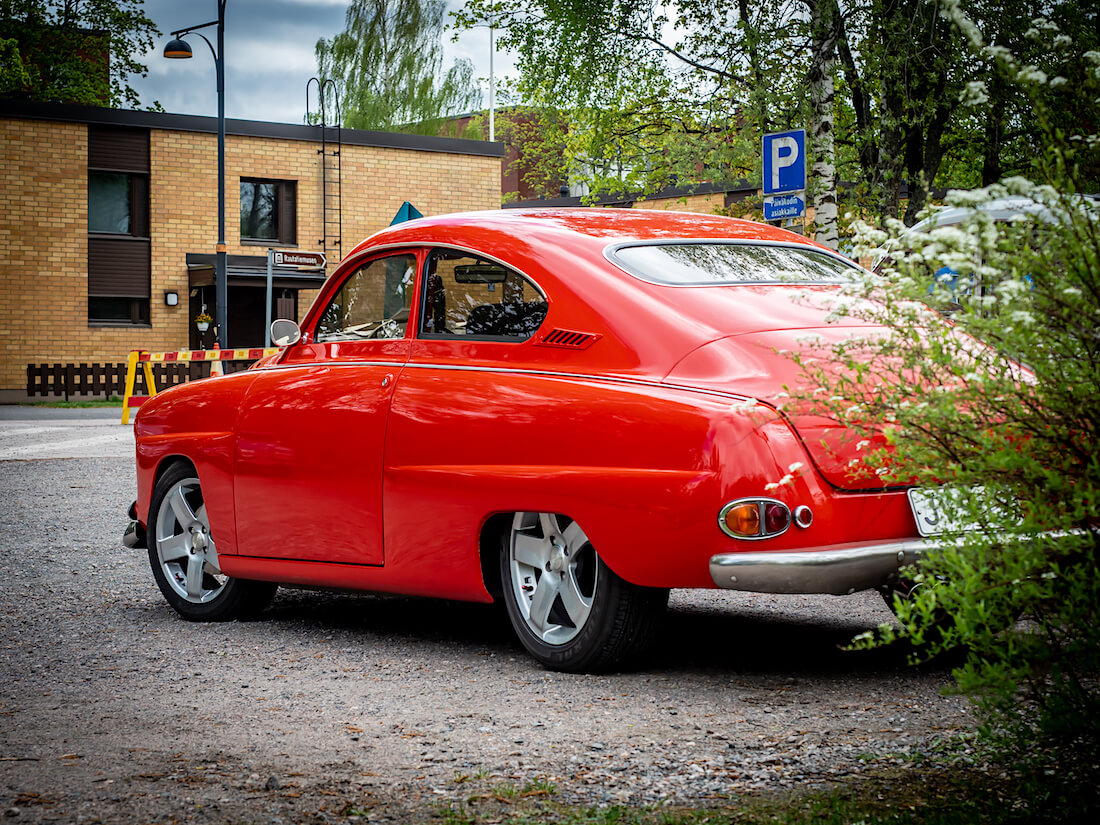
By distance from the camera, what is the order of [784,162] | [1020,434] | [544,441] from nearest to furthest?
[1020,434]
[544,441]
[784,162]

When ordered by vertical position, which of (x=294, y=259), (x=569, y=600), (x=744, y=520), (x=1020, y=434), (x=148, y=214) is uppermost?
(x=148, y=214)

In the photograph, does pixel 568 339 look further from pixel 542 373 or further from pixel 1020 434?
pixel 1020 434

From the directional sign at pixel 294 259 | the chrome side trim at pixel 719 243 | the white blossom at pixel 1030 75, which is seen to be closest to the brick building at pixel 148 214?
the directional sign at pixel 294 259

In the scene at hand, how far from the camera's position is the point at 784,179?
12.3m

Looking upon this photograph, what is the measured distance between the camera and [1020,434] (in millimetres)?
2994

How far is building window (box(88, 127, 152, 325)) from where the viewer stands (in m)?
35.8

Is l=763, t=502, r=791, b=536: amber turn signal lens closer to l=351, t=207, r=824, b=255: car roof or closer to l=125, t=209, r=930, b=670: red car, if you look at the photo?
l=125, t=209, r=930, b=670: red car

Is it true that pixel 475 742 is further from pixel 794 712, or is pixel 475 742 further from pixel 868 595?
pixel 868 595

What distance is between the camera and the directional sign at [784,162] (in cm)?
1211

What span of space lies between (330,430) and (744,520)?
2.10 metres

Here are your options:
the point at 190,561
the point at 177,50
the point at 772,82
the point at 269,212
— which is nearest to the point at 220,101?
the point at 177,50

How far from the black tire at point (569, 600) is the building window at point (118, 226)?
→ 1301 inches

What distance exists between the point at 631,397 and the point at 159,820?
2.05 m

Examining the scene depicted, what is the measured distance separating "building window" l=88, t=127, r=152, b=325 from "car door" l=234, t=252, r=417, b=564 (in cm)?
3152
